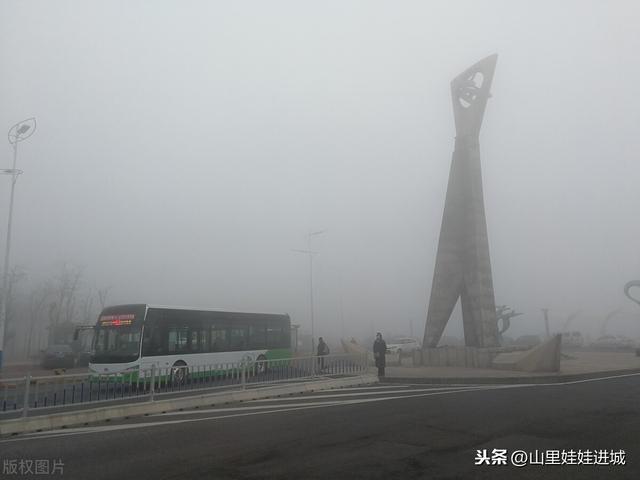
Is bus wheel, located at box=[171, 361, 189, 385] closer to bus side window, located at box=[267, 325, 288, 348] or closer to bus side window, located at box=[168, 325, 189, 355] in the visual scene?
bus side window, located at box=[168, 325, 189, 355]

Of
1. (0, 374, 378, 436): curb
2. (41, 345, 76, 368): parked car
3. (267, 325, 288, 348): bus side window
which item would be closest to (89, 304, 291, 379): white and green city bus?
(267, 325, 288, 348): bus side window

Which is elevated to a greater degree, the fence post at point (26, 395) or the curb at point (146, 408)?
the fence post at point (26, 395)

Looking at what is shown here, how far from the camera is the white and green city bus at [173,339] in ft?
52.2

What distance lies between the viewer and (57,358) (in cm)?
2973

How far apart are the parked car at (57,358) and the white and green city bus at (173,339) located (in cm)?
1559

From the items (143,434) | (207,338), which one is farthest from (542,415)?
(207,338)

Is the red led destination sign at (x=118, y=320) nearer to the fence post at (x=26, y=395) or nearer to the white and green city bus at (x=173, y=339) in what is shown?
the white and green city bus at (x=173, y=339)

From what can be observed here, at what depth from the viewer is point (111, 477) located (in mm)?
5859

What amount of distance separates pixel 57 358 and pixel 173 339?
54.5 feet

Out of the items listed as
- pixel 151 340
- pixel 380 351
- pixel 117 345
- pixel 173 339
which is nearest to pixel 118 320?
pixel 117 345

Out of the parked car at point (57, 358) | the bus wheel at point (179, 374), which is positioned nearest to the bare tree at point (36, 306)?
the parked car at point (57, 358)

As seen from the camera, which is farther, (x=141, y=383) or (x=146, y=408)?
(x=141, y=383)

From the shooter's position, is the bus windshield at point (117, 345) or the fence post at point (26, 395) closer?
the fence post at point (26, 395)

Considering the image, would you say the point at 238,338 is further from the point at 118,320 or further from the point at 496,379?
the point at 496,379
